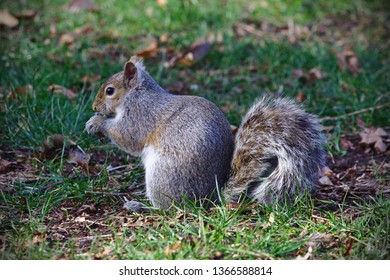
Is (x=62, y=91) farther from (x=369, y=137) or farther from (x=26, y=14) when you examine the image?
(x=369, y=137)

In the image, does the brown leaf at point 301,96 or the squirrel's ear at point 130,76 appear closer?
the squirrel's ear at point 130,76

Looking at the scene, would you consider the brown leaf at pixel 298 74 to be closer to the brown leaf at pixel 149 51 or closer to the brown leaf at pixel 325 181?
the brown leaf at pixel 149 51

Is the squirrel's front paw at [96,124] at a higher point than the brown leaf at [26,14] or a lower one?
lower

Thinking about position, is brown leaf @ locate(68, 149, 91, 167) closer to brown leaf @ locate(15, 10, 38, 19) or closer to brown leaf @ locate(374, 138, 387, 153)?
brown leaf @ locate(374, 138, 387, 153)

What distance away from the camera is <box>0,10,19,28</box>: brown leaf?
224 inches

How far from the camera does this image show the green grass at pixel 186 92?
9.12 feet

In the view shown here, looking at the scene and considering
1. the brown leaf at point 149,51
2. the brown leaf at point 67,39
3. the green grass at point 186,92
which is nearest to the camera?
the green grass at point 186,92

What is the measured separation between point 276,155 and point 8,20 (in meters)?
3.61

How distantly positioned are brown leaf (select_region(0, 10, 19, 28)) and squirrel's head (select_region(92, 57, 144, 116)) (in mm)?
2573

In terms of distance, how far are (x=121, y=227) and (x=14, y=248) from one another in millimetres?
543

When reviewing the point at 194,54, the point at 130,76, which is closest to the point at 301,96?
the point at 194,54

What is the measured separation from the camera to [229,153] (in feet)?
10.5

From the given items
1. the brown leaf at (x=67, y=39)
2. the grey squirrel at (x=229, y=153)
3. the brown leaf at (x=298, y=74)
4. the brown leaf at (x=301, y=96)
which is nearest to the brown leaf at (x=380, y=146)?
the brown leaf at (x=301, y=96)

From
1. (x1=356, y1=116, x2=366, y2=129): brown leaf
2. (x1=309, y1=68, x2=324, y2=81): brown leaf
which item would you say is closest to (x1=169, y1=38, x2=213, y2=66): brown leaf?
(x1=309, y1=68, x2=324, y2=81): brown leaf
